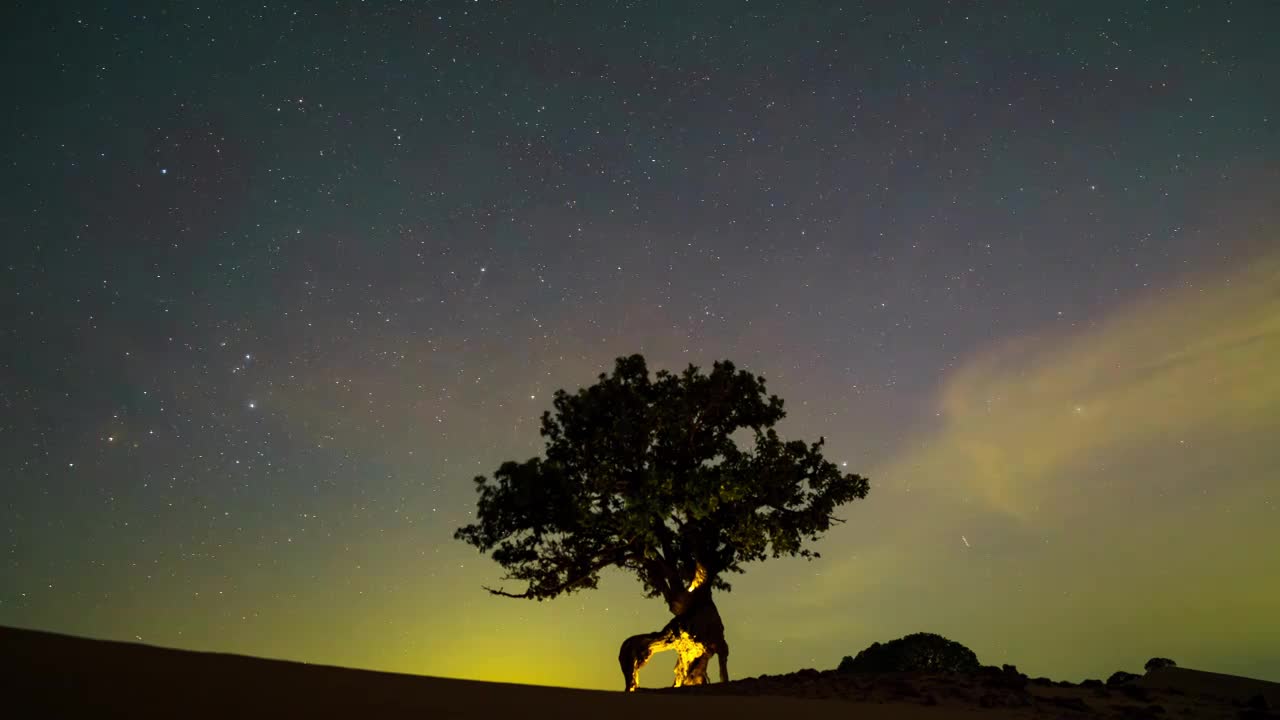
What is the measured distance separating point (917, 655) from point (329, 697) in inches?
800

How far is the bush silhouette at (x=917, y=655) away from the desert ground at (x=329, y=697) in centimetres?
923

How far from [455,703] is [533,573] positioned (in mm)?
13371

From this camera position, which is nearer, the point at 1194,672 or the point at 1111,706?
the point at 1111,706

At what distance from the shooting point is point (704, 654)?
17.6m

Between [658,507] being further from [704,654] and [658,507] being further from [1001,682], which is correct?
[1001,682]

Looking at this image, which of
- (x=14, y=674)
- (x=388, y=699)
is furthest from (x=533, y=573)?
(x=14, y=674)

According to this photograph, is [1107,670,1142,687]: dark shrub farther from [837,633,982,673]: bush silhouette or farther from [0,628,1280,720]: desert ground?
[837,633,982,673]: bush silhouette

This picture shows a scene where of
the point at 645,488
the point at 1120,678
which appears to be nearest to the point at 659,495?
the point at 645,488

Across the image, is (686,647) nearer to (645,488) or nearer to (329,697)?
(645,488)

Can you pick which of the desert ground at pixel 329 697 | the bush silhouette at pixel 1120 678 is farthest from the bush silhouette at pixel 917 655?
the desert ground at pixel 329 697

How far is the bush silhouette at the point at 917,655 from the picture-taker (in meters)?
21.3

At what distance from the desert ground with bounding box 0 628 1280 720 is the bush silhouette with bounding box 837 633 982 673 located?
9.23m

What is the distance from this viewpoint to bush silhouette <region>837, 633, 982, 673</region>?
21.3 metres

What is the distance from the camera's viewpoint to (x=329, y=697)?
5.34m
